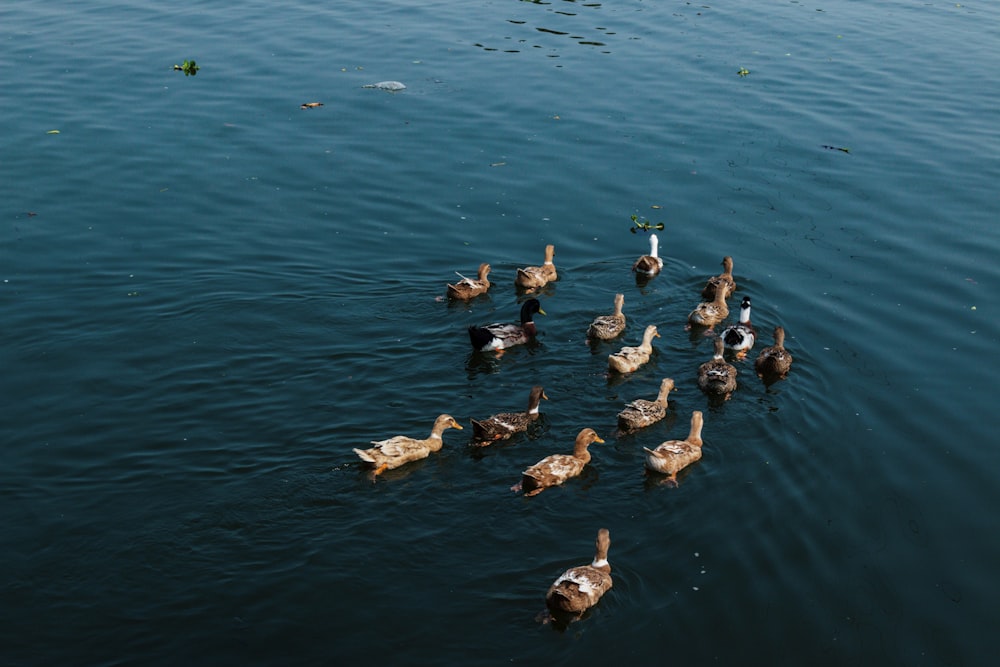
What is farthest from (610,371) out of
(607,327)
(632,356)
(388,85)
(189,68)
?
(189,68)

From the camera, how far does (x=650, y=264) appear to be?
23.8 metres

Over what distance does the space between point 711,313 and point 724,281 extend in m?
1.15

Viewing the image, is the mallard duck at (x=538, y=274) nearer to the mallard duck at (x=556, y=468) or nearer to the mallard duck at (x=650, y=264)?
the mallard duck at (x=650, y=264)

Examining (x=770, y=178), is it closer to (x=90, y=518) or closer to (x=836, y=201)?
(x=836, y=201)

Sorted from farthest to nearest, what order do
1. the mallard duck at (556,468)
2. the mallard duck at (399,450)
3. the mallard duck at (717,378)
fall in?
the mallard duck at (717,378) < the mallard duck at (399,450) < the mallard duck at (556,468)

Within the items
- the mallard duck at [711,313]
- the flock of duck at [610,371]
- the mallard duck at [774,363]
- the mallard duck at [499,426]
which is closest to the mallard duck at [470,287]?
the flock of duck at [610,371]

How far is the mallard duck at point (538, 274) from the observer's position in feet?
75.2

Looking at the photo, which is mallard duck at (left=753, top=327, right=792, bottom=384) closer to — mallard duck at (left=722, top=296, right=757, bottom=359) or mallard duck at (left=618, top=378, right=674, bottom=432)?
mallard duck at (left=722, top=296, right=757, bottom=359)

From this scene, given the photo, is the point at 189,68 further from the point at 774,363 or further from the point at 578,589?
the point at 578,589

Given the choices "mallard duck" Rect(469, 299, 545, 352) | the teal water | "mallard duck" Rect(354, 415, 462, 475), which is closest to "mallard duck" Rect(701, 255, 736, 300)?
the teal water

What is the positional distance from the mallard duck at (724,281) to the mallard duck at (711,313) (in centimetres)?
73

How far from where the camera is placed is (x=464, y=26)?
43.0 m

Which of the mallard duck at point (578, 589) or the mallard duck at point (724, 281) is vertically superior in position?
the mallard duck at point (724, 281)

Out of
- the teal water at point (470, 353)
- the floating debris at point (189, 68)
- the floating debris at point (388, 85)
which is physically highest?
the floating debris at point (388, 85)
